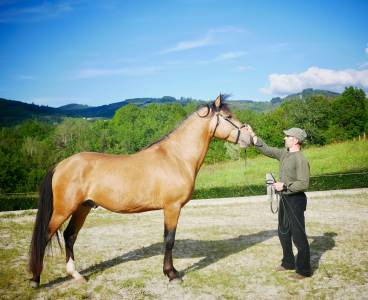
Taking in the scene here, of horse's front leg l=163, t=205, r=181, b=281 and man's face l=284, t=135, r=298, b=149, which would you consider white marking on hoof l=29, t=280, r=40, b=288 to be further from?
man's face l=284, t=135, r=298, b=149

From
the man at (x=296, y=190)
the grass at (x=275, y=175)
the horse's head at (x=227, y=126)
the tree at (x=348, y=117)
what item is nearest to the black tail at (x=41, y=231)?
the horse's head at (x=227, y=126)

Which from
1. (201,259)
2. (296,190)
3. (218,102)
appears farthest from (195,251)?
(218,102)

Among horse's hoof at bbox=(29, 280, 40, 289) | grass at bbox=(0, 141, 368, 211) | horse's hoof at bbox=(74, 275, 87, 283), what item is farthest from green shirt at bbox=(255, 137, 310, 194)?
grass at bbox=(0, 141, 368, 211)

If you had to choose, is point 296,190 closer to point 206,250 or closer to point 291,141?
point 291,141

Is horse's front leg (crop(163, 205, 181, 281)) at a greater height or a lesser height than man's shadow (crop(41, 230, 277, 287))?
greater

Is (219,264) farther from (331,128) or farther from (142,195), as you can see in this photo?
(331,128)

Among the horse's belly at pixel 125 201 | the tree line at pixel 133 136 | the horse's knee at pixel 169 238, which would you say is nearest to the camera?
the horse's belly at pixel 125 201

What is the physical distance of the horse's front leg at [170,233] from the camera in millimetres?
4840

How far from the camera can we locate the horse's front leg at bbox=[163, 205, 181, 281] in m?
4.84

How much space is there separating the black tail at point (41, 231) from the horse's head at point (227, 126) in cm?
260

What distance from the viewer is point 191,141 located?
16.6 feet

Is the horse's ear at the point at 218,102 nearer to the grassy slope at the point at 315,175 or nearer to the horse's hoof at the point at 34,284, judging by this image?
the horse's hoof at the point at 34,284

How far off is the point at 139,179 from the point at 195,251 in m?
2.67

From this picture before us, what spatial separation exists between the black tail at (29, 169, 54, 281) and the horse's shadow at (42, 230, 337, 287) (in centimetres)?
60
